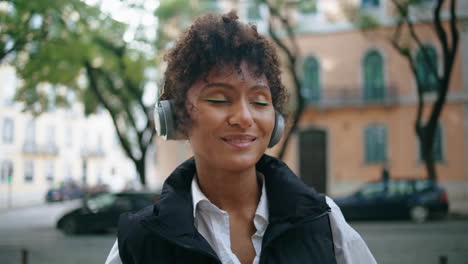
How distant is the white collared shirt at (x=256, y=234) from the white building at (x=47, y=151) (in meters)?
23.5

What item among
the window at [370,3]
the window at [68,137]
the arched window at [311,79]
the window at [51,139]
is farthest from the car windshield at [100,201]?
the window at [68,137]

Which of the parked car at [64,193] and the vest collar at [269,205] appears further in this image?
the parked car at [64,193]

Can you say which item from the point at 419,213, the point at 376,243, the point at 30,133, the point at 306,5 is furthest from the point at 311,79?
the point at 30,133

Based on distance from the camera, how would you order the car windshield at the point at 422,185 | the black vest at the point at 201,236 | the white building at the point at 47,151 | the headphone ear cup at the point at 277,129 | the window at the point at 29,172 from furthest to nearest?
the window at the point at 29,172
the white building at the point at 47,151
the car windshield at the point at 422,185
the headphone ear cup at the point at 277,129
the black vest at the point at 201,236

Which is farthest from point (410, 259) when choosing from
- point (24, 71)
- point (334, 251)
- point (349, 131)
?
point (349, 131)

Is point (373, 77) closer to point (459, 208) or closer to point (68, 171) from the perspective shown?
point (459, 208)

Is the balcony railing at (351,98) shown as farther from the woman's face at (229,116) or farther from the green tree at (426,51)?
the woman's face at (229,116)

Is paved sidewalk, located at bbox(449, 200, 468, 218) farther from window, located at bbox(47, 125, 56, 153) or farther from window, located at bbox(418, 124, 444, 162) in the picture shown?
window, located at bbox(47, 125, 56, 153)

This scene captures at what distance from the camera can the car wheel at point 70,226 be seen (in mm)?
13992

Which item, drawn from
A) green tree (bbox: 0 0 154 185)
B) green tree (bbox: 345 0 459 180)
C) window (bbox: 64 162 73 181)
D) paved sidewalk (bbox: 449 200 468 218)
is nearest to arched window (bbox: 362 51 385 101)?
green tree (bbox: 345 0 459 180)

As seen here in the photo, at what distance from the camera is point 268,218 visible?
1679 millimetres

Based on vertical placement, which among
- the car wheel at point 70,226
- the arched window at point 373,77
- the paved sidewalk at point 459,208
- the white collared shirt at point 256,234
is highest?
the arched window at point 373,77

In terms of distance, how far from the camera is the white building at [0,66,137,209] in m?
31.8

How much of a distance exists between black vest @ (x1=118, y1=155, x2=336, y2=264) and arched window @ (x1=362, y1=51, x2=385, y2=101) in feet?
71.6
